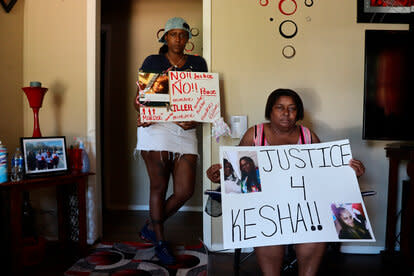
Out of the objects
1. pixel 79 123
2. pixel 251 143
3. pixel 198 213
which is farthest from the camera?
pixel 198 213

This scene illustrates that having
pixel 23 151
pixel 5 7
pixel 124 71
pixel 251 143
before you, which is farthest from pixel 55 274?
pixel 124 71

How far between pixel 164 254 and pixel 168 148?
71cm

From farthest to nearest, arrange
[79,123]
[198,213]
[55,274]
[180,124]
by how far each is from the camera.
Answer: [198,213] < [79,123] < [180,124] < [55,274]

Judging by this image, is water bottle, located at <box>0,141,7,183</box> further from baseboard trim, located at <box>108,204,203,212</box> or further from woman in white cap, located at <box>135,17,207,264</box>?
baseboard trim, located at <box>108,204,203,212</box>

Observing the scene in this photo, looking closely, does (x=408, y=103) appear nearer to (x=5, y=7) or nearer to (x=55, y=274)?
(x=55, y=274)

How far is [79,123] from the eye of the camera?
2.16 metres

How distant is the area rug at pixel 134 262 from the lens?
1698 mm

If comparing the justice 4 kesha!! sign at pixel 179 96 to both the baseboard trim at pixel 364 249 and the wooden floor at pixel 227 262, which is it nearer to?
the wooden floor at pixel 227 262

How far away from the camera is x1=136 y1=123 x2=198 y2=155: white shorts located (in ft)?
5.85

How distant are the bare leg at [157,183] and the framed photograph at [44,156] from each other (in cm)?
59

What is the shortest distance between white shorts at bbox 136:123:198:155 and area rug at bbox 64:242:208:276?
755 millimetres

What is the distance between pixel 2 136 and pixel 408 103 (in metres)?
2.91

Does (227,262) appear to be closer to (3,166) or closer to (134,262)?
(134,262)

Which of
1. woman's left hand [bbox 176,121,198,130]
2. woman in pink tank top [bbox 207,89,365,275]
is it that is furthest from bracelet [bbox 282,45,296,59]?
woman's left hand [bbox 176,121,198,130]
